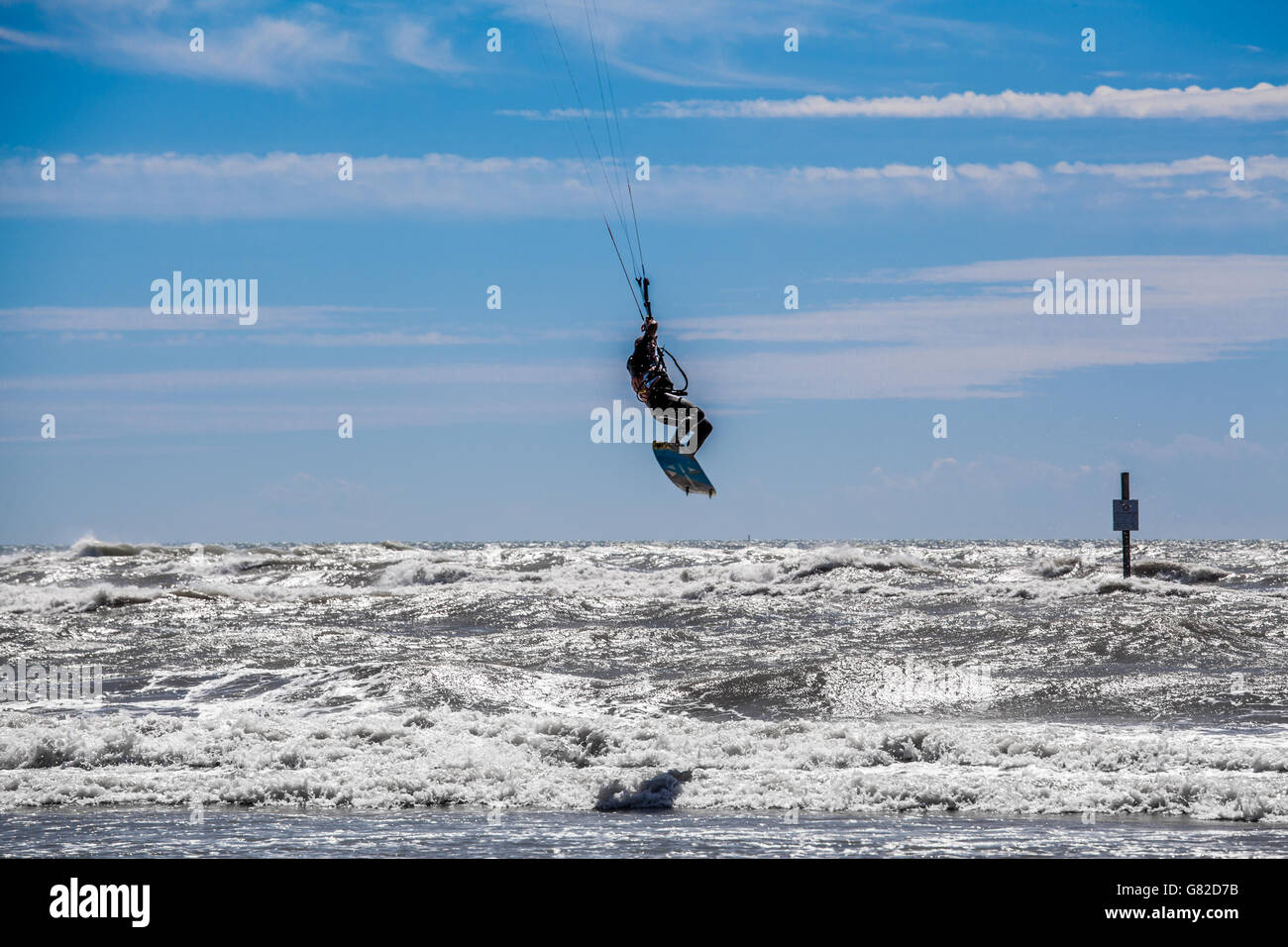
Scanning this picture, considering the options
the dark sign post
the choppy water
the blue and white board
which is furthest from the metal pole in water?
the blue and white board

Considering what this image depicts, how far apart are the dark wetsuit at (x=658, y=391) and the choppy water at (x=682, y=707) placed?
358 cm

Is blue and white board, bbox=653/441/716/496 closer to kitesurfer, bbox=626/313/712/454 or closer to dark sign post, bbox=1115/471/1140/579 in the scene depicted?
kitesurfer, bbox=626/313/712/454

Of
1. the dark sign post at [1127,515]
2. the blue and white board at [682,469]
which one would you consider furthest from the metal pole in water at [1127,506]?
the blue and white board at [682,469]

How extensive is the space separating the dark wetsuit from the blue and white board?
0.25 m

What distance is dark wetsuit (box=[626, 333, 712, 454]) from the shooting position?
13.0m

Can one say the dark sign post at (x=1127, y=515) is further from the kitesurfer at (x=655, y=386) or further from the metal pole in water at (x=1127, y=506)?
the kitesurfer at (x=655, y=386)

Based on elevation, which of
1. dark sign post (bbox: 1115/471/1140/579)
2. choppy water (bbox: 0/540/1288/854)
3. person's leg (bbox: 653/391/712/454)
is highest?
person's leg (bbox: 653/391/712/454)

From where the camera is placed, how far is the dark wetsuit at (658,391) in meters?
13.0

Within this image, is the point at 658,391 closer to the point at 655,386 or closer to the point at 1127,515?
the point at 655,386

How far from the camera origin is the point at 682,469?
13820 millimetres

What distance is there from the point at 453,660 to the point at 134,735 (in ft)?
21.3

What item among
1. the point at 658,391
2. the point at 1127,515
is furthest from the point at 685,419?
the point at 1127,515
